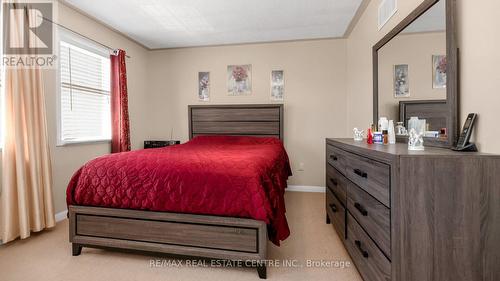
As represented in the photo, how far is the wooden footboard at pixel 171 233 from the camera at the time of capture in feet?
5.51

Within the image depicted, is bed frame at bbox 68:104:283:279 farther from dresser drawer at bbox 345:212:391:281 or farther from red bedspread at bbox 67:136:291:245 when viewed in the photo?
dresser drawer at bbox 345:212:391:281

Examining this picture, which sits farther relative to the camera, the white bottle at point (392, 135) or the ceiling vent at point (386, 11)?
the ceiling vent at point (386, 11)

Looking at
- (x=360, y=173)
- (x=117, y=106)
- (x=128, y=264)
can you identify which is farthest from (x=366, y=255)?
(x=117, y=106)

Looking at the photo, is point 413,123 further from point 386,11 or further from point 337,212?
point 386,11

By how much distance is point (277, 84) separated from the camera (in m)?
4.00

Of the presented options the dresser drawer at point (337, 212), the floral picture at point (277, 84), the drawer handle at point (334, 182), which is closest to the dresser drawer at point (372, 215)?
the dresser drawer at point (337, 212)

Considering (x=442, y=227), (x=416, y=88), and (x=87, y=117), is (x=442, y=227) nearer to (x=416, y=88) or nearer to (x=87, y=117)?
(x=416, y=88)

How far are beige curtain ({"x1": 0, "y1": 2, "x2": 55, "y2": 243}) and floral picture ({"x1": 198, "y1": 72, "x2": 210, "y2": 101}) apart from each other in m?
2.18

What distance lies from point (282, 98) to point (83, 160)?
9.59 feet

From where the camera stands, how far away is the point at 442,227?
1.11m

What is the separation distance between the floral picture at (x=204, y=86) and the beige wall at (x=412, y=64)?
8.68ft

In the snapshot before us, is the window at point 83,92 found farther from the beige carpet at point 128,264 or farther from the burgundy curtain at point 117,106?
the beige carpet at point 128,264

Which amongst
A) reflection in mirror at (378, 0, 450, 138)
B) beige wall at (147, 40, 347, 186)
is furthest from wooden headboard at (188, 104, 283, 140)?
reflection in mirror at (378, 0, 450, 138)

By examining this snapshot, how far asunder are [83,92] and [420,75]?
3.61 metres
